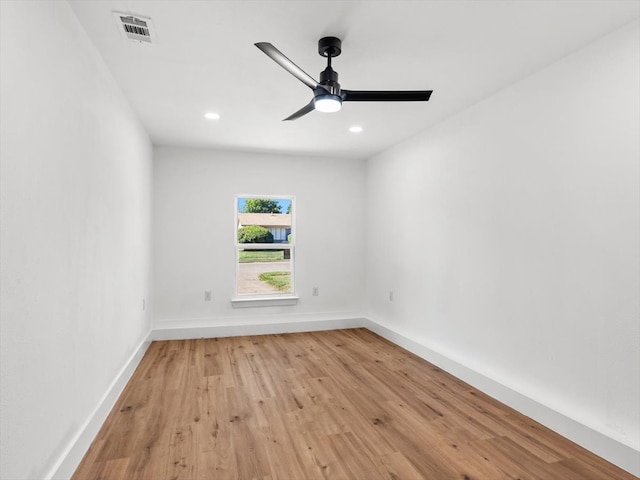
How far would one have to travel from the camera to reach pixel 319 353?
4.18 m

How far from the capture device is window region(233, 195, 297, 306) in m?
5.26

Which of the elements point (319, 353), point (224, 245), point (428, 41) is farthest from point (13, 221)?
point (224, 245)

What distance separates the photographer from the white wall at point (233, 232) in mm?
4898

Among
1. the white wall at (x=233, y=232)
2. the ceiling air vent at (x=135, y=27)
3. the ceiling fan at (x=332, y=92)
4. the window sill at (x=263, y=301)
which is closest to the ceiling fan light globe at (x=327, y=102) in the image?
the ceiling fan at (x=332, y=92)

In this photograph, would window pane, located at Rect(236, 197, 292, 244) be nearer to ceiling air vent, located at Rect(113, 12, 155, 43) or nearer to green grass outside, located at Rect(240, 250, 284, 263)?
green grass outside, located at Rect(240, 250, 284, 263)

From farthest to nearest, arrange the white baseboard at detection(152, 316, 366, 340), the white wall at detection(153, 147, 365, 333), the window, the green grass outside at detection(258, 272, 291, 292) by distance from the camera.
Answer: the green grass outside at detection(258, 272, 291, 292), the window, the white wall at detection(153, 147, 365, 333), the white baseboard at detection(152, 316, 366, 340)

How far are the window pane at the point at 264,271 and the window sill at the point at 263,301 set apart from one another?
142 millimetres

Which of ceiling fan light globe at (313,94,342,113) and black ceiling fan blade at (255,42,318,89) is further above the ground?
black ceiling fan blade at (255,42,318,89)

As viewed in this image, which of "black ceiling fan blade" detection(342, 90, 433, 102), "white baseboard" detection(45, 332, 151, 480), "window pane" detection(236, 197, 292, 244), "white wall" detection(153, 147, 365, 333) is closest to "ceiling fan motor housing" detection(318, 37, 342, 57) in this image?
"black ceiling fan blade" detection(342, 90, 433, 102)

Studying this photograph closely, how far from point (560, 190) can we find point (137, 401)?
11.4 feet

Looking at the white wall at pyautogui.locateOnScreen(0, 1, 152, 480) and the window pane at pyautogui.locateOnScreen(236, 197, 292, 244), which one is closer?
the white wall at pyautogui.locateOnScreen(0, 1, 152, 480)

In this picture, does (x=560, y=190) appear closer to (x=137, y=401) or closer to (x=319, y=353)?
(x=319, y=353)

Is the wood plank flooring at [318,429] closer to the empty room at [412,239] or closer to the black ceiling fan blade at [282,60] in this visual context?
the empty room at [412,239]

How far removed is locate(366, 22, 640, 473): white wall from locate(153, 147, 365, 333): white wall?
1.69 meters
